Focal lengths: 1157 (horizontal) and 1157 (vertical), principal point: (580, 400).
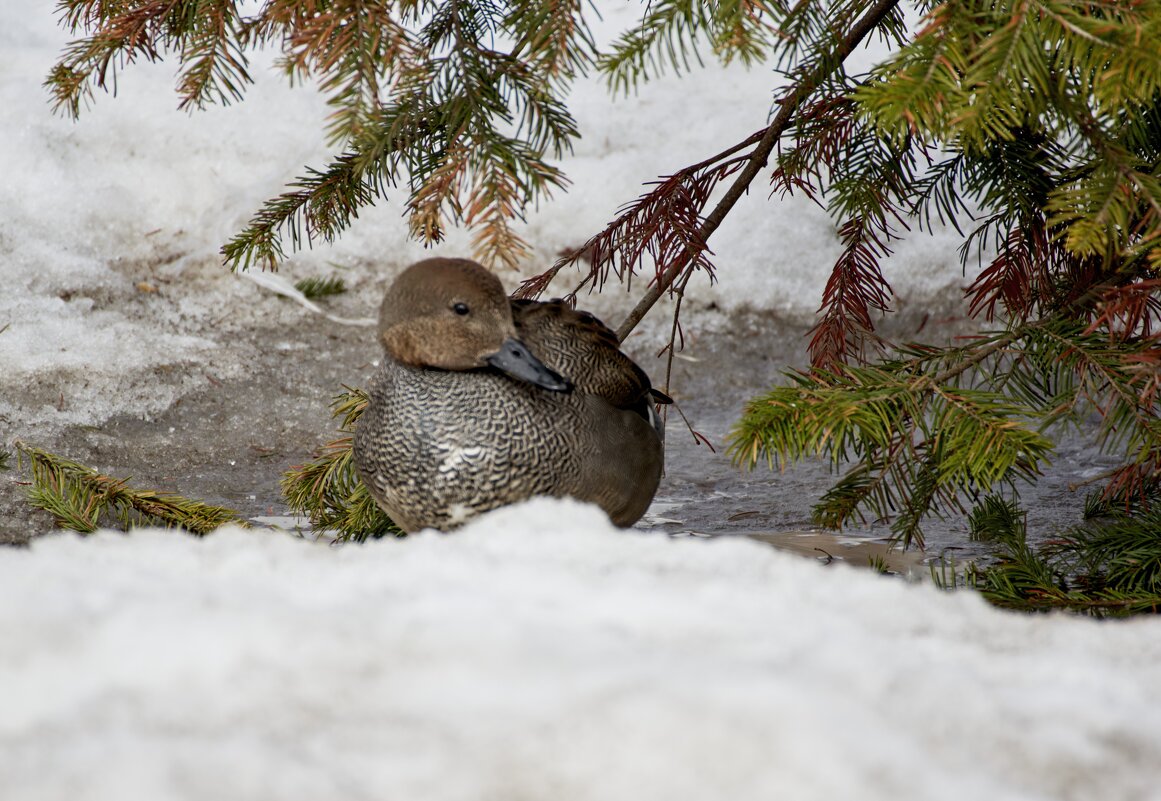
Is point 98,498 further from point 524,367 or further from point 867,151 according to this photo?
point 867,151

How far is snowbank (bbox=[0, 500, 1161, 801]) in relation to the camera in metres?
1.36

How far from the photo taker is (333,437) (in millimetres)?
4566

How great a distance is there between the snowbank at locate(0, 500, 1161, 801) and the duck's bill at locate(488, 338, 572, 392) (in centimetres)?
67

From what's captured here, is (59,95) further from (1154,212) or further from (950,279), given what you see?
(950,279)

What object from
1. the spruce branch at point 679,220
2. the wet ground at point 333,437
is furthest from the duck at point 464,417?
the wet ground at point 333,437

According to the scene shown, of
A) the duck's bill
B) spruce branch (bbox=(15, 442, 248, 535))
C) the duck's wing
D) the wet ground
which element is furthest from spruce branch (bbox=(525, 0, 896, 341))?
spruce branch (bbox=(15, 442, 248, 535))

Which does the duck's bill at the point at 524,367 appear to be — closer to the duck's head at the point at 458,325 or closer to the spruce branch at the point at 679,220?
the duck's head at the point at 458,325

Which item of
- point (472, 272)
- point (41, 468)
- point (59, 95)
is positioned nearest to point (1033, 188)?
point (472, 272)

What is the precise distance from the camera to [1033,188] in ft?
9.66

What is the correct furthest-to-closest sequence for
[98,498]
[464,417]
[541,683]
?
[98,498] → [464,417] → [541,683]

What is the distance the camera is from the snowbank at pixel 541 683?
4.45 feet

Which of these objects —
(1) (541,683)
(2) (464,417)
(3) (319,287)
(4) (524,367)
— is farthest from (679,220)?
(3) (319,287)

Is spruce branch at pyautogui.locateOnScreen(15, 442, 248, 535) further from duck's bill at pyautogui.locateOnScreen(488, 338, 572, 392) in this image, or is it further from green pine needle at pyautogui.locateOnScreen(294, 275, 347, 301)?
green pine needle at pyautogui.locateOnScreen(294, 275, 347, 301)

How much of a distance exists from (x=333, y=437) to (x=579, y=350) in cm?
194
